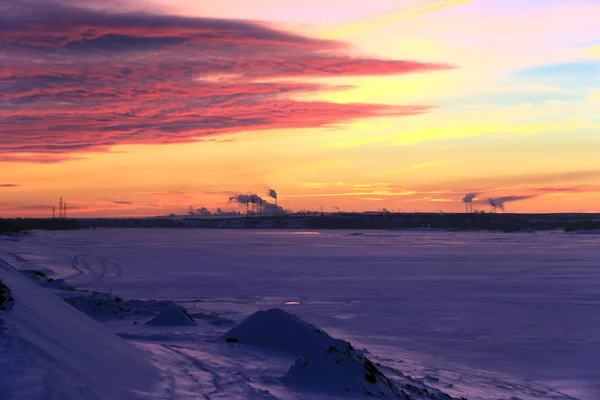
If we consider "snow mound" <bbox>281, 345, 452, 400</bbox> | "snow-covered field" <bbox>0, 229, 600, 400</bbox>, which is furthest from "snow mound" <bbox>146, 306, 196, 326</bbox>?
"snow mound" <bbox>281, 345, 452, 400</bbox>

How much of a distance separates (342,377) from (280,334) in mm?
2831

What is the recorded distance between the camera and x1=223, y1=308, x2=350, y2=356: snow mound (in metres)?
10.6

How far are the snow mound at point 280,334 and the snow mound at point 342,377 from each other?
1.48 meters

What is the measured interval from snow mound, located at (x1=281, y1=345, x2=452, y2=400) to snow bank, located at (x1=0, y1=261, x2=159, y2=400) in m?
2.03

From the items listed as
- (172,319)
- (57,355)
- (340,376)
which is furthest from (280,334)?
(57,355)

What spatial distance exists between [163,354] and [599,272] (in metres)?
29.2

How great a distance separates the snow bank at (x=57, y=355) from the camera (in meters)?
5.18

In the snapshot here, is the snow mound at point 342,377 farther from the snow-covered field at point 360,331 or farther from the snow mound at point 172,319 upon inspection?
the snow mound at point 172,319

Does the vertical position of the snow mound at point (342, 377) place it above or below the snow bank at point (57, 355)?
below

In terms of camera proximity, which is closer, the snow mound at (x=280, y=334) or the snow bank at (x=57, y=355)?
the snow bank at (x=57, y=355)

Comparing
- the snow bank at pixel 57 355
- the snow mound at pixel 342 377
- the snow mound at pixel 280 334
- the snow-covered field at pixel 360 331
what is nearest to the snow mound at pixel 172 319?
the snow-covered field at pixel 360 331

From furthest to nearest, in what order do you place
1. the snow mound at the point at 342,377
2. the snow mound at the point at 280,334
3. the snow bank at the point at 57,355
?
the snow mound at the point at 280,334 → the snow mound at the point at 342,377 → the snow bank at the point at 57,355

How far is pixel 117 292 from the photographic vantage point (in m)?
23.0

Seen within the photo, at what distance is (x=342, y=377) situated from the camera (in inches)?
331
